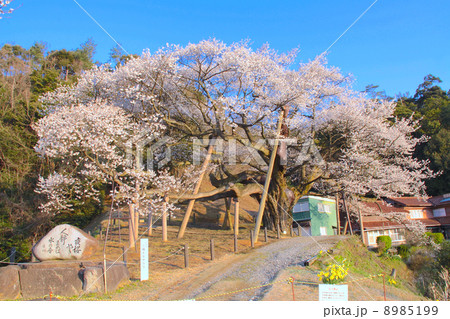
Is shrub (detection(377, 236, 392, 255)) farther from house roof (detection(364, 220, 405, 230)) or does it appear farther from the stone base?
the stone base

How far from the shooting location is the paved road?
9823 millimetres

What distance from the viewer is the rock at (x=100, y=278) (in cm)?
998

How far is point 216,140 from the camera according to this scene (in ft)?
65.1

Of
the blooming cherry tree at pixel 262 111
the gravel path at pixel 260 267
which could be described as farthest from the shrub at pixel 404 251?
the gravel path at pixel 260 267

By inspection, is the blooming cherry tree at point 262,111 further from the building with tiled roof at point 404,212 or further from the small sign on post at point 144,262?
the building with tiled roof at point 404,212

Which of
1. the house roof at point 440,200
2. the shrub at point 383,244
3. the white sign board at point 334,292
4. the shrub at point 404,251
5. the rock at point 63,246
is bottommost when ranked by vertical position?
the shrub at point 404,251

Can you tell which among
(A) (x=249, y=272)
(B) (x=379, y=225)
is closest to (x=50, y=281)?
(A) (x=249, y=272)

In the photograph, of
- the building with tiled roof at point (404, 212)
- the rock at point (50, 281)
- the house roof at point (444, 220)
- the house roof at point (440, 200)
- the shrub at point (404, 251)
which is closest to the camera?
the rock at point (50, 281)

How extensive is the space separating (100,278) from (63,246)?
2849 mm

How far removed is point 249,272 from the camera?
39.5 ft

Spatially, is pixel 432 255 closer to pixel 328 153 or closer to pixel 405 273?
pixel 405 273

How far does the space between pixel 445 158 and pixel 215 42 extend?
1274 inches

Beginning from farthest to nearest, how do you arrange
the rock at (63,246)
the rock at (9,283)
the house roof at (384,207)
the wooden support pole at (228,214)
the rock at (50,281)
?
1. the house roof at (384,207)
2. the wooden support pole at (228,214)
3. the rock at (63,246)
4. the rock at (50,281)
5. the rock at (9,283)

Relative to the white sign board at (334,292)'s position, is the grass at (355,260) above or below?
below
